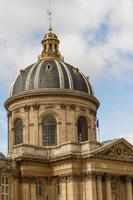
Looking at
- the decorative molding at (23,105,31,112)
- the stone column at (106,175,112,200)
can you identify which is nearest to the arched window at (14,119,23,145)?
the decorative molding at (23,105,31,112)

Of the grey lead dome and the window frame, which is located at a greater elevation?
the grey lead dome

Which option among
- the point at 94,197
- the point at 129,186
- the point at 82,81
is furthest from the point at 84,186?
the point at 82,81

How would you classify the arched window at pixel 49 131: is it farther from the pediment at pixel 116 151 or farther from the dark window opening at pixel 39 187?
the pediment at pixel 116 151

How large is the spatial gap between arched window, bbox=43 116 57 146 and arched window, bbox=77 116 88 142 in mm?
3641

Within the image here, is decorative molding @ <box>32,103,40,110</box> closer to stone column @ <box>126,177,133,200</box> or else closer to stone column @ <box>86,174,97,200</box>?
stone column @ <box>86,174,97,200</box>

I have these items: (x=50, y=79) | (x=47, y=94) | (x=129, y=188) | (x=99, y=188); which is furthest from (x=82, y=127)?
(x=99, y=188)

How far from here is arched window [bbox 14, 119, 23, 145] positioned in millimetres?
73812

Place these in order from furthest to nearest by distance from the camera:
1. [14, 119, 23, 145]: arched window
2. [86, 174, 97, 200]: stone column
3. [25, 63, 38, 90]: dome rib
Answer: [25, 63, 38, 90]: dome rib, [14, 119, 23, 145]: arched window, [86, 174, 97, 200]: stone column

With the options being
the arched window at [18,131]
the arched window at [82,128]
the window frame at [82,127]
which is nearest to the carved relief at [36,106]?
the arched window at [18,131]

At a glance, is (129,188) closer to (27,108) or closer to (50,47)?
(27,108)

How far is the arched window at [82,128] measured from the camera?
73875 millimetres

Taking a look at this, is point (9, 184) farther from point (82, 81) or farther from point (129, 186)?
point (82, 81)

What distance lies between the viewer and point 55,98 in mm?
73250

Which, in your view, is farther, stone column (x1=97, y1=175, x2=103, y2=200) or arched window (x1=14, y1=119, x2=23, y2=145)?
arched window (x1=14, y1=119, x2=23, y2=145)
